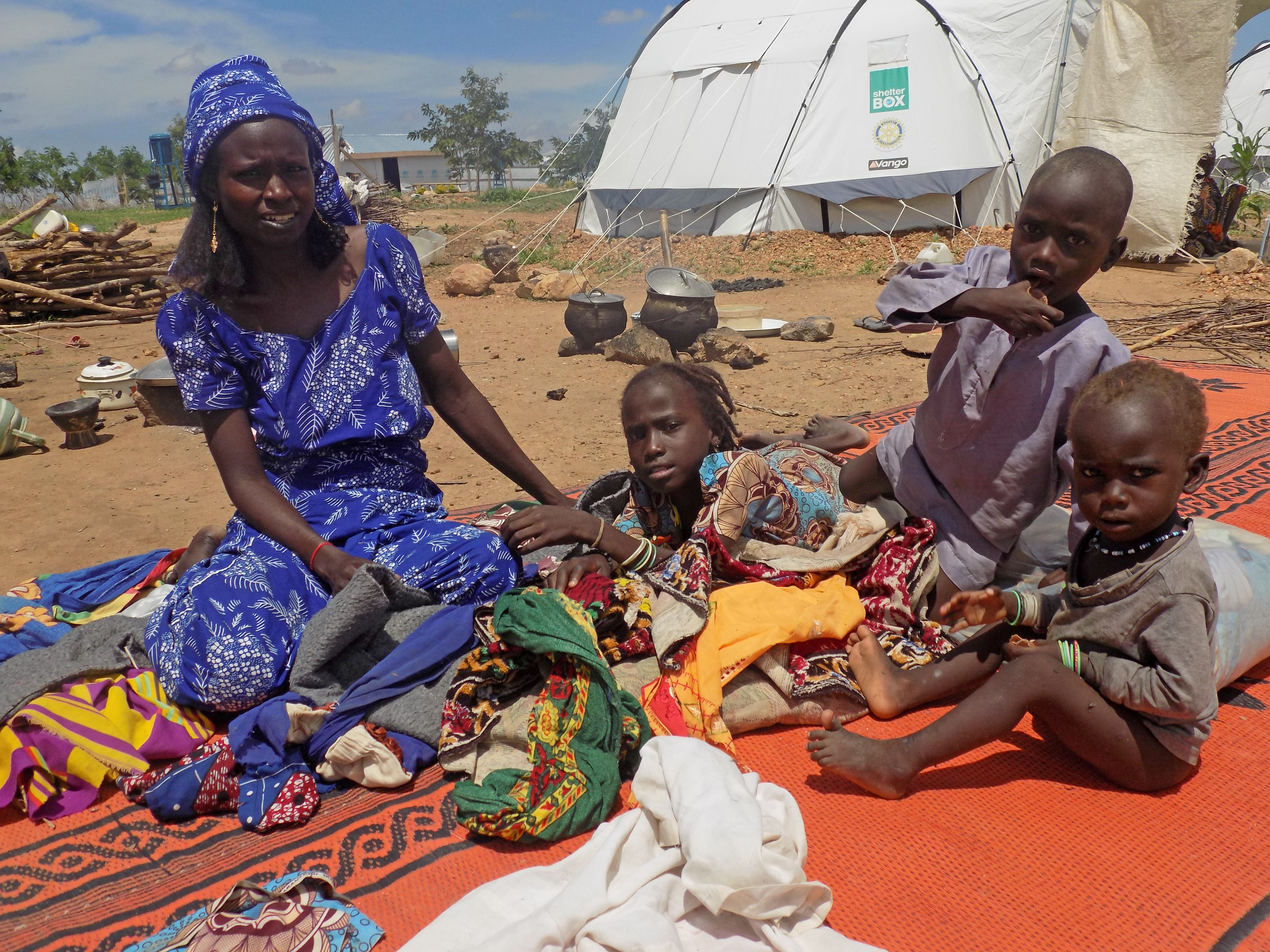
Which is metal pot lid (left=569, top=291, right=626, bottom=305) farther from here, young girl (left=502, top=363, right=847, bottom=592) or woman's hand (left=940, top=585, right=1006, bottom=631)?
woman's hand (left=940, top=585, right=1006, bottom=631)

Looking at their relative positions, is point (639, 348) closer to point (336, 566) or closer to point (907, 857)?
point (336, 566)

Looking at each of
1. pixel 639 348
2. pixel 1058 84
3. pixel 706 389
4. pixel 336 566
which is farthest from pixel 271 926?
pixel 1058 84

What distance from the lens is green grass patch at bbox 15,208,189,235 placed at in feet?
71.5

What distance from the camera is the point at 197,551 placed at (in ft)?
9.17

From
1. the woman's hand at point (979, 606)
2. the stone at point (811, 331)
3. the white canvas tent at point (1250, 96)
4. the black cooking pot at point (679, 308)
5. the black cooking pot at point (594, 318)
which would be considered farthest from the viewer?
the white canvas tent at point (1250, 96)

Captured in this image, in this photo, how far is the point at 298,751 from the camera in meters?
2.01

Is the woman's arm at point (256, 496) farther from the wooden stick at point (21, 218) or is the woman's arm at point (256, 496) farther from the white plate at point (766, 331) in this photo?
the wooden stick at point (21, 218)

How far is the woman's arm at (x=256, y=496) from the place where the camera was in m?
2.27

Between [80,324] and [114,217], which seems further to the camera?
[114,217]

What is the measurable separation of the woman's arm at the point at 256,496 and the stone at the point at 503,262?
386 inches

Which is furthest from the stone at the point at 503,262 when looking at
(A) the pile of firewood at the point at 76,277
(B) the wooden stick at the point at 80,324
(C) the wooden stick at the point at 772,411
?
(C) the wooden stick at the point at 772,411

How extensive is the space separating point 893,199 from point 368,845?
1165cm

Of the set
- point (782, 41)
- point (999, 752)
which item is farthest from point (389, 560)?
point (782, 41)

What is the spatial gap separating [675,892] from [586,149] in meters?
14.3
